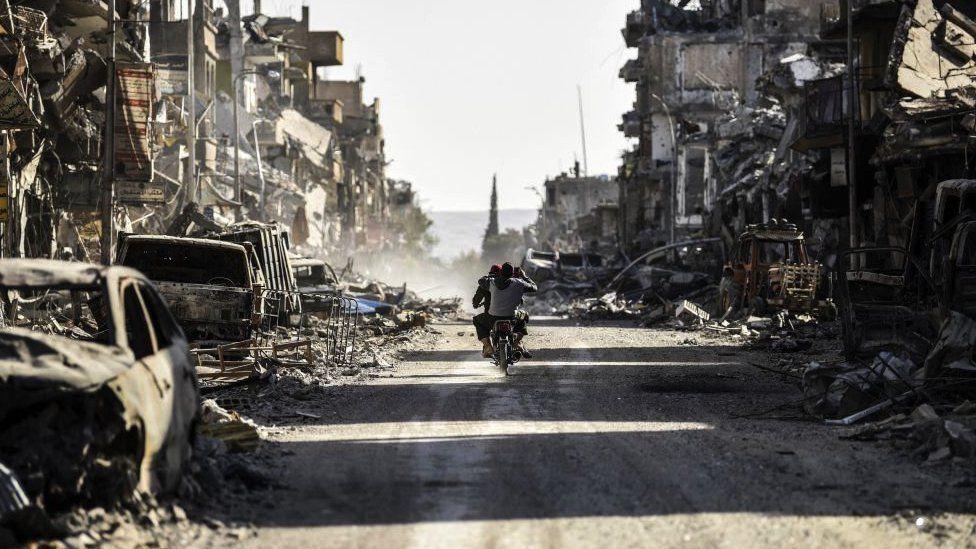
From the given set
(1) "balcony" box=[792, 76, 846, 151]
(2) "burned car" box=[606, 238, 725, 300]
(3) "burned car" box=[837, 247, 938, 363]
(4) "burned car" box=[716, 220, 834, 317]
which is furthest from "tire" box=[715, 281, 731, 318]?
(3) "burned car" box=[837, 247, 938, 363]

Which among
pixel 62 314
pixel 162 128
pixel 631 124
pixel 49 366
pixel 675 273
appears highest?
pixel 631 124

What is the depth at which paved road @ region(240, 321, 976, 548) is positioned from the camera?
8.03 meters

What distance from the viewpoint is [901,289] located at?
1688 centimetres

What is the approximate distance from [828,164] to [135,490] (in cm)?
3335

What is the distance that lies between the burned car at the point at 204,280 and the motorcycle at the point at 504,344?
3958 mm

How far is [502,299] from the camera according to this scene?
829 inches

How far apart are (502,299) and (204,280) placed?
5.58 metres

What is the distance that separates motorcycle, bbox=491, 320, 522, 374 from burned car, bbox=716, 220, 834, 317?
50.3 ft

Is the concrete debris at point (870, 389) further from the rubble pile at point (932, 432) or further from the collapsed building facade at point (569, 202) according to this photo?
the collapsed building facade at point (569, 202)

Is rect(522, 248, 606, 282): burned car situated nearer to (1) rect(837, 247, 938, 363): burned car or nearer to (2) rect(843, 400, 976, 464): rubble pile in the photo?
(1) rect(837, 247, 938, 363): burned car

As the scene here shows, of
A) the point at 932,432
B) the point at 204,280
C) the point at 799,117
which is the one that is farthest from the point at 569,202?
the point at 932,432

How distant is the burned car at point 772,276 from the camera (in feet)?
114

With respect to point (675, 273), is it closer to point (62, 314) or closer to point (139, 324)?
point (62, 314)

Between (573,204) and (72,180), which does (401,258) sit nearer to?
(573,204)
